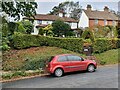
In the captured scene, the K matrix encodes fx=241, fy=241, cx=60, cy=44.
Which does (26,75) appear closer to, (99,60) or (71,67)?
(71,67)

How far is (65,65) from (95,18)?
112 feet

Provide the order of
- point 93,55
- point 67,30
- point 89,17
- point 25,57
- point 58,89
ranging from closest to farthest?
point 58,89 → point 25,57 → point 93,55 → point 67,30 → point 89,17

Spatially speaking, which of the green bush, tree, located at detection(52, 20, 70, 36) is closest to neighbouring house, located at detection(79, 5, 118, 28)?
tree, located at detection(52, 20, 70, 36)

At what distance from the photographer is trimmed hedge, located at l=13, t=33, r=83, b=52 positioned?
23359 millimetres

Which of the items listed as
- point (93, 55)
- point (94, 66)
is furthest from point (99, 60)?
point (94, 66)

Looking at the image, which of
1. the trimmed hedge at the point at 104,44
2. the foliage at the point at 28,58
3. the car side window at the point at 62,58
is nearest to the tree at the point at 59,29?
the trimmed hedge at the point at 104,44

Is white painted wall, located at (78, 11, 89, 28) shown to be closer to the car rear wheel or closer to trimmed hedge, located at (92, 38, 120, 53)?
trimmed hedge, located at (92, 38, 120, 53)

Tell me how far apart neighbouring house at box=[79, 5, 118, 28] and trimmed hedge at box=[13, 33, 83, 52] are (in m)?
23.9

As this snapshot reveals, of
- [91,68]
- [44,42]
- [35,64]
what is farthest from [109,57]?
[35,64]

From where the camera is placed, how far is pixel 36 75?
16.2 meters

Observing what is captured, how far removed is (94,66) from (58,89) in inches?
241

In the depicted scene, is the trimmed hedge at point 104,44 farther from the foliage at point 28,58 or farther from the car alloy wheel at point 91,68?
the car alloy wheel at point 91,68

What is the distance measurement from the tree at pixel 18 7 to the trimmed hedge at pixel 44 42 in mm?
5616

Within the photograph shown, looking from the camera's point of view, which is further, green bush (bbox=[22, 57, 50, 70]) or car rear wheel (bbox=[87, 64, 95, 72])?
green bush (bbox=[22, 57, 50, 70])
